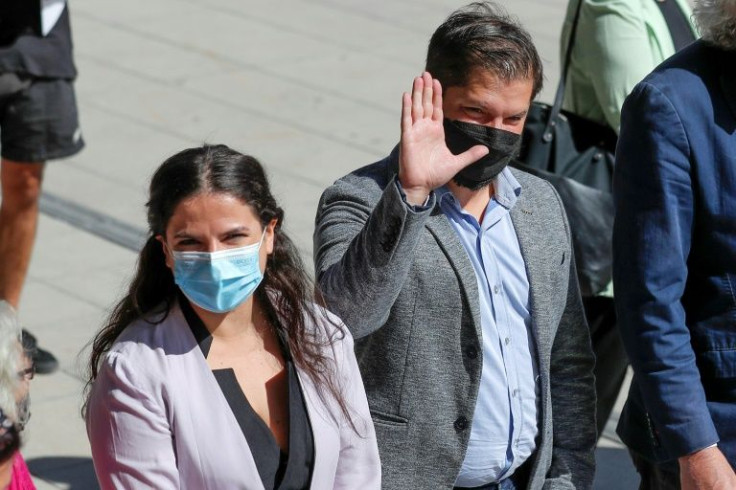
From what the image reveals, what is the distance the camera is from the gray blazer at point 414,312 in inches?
111

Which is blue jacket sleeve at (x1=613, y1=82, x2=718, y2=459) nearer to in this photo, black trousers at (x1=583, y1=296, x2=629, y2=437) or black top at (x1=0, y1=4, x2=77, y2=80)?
black trousers at (x1=583, y1=296, x2=629, y2=437)

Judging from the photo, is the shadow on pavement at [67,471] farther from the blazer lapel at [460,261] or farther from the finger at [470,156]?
the finger at [470,156]

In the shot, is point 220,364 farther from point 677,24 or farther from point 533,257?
point 677,24

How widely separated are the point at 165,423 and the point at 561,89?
1.96m

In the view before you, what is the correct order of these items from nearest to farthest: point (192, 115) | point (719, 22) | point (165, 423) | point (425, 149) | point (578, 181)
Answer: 1. point (165, 423)
2. point (425, 149)
3. point (719, 22)
4. point (578, 181)
5. point (192, 115)

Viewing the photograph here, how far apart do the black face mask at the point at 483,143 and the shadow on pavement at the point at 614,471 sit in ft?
6.83

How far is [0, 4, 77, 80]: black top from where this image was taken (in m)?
5.40

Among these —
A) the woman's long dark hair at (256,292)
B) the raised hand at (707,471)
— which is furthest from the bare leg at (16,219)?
the raised hand at (707,471)

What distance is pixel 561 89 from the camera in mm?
4195

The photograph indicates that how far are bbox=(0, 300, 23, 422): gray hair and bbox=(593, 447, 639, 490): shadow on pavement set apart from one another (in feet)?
8.26

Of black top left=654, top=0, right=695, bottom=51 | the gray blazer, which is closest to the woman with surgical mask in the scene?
the gray blazer

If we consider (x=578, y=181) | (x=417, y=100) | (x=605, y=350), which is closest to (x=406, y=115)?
(x=417, y=100)

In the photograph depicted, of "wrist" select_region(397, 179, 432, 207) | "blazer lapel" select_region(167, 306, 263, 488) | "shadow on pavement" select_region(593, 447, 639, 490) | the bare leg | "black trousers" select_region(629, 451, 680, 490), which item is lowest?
"shadow on pavement" select_region(593, 447, 639, 490)

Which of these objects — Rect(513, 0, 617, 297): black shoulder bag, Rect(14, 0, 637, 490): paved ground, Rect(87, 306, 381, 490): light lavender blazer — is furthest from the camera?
Rect(14, 0, 637, 490): paved ground
